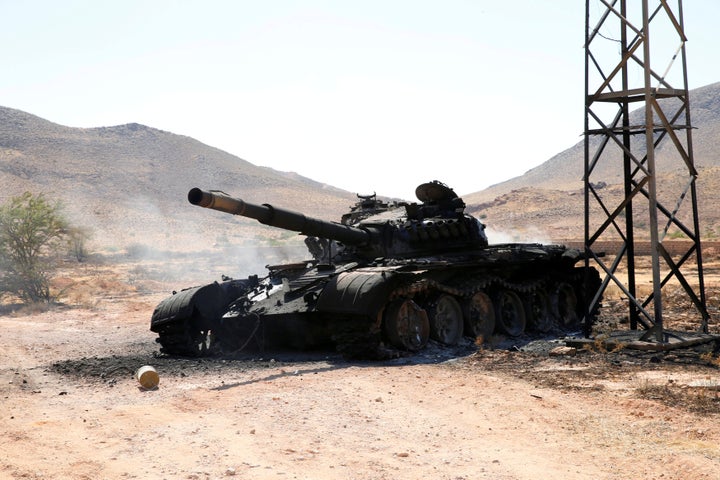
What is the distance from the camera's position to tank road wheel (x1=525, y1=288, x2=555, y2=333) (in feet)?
56.2

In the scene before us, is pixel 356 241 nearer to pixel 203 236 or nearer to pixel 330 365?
pixel 330 365

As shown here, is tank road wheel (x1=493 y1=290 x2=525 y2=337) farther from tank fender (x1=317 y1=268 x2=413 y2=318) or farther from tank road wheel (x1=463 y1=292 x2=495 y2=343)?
tank fender (x1=317 y1=268 x2=413 y2=318)

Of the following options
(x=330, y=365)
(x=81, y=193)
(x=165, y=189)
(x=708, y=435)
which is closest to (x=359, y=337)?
(x=330, y=365)

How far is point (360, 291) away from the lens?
12.6 metres

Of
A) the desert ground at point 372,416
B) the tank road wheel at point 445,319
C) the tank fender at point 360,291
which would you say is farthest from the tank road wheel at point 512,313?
the tank fender at point 360,291

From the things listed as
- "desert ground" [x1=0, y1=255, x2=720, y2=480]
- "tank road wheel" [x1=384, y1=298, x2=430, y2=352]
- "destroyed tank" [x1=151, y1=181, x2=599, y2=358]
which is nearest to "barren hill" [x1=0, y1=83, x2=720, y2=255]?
"destroyed tank" [x1=151, y1=181, x2=599, y2=358]

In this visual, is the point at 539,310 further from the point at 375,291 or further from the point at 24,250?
the point at 24,250

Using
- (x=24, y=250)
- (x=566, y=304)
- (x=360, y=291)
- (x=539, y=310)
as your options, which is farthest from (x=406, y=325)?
(x=24, y=250)

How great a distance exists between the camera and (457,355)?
13.3 meters

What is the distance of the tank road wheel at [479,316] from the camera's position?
49.4 ft

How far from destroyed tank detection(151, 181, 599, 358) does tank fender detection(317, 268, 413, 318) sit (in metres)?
0.02

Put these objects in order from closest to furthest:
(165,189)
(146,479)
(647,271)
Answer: (146,479), (647,271), (165,189)

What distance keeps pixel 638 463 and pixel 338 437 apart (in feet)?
8.44

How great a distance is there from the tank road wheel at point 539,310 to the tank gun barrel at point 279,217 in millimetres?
3945
